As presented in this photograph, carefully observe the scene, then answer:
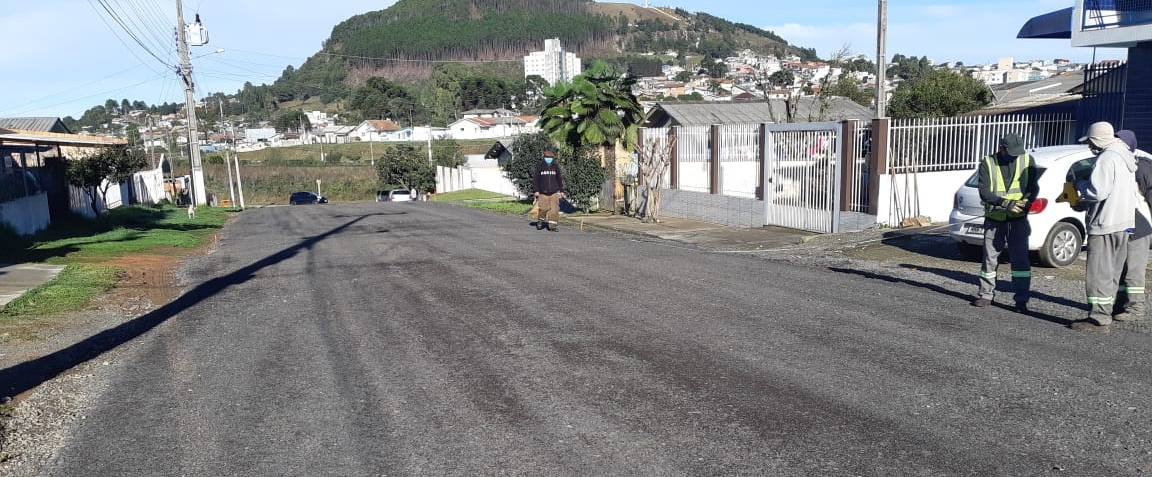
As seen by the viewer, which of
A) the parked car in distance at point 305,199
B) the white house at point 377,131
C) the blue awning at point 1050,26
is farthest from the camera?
the white house at point 377,131

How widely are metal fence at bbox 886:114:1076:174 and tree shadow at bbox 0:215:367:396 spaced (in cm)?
1123

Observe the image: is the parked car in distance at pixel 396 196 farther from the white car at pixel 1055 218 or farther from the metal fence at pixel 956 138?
the white car at pixel 1055 218

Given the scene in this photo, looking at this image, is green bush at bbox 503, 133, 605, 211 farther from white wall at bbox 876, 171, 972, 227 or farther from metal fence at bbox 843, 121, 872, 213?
white wall at bbox 876, 171, 972, 227

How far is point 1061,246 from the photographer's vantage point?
10.6m

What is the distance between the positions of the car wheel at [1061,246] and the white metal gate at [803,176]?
17.1 ft

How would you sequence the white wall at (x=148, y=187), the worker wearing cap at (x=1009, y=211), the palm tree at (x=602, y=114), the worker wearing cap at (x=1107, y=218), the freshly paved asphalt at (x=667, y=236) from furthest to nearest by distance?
the white wall at (x=148, y=187) → the palm tree at (x=602, y=114) → the freshly paved asphalt at (x=667, y=236) → the worker wearing cap at (x=1009, y=211) → the worker wearing cap at (x=1107, y=218)

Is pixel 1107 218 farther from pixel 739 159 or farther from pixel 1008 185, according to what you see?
pixel 739 159

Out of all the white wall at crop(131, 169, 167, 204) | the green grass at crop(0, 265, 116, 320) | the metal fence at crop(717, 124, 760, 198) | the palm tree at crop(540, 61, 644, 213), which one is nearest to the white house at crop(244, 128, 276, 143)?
the white wall at crop(131, 169, 167, 204)

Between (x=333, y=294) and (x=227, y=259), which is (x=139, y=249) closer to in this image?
(x=227, y=259)

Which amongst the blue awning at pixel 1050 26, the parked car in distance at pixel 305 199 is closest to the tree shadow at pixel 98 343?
the blue awning at pixel 1050 26

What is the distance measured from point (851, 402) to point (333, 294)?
652cm

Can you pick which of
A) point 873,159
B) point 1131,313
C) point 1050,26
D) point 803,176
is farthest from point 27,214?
point 1050,26

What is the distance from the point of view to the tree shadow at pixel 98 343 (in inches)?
258

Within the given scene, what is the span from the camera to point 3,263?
13.1m
